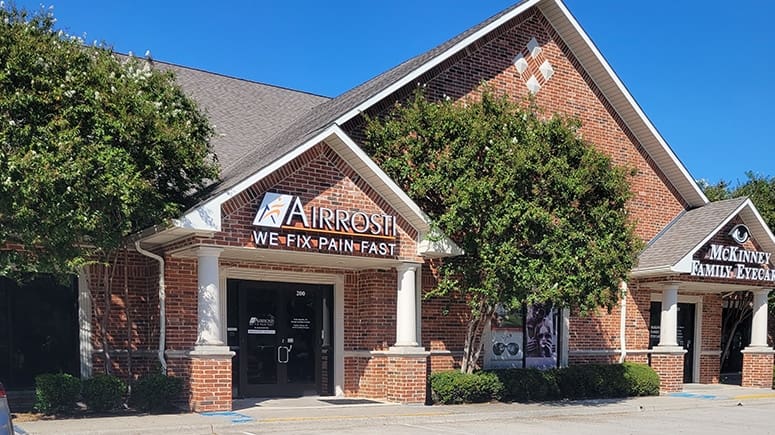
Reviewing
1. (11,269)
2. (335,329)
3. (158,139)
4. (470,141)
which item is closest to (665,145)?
(470,141)

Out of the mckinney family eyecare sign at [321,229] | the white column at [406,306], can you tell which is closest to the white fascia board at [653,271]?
the white column at [406,306]

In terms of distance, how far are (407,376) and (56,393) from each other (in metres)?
6.16

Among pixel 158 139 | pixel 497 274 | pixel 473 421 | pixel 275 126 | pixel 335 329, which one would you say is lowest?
pixel 473 421

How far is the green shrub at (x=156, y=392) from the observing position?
12273 millimetres

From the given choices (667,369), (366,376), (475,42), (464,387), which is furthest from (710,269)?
(366,376)

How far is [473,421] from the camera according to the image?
13367 mm

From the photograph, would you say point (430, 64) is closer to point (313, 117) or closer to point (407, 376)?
point (313, 117)

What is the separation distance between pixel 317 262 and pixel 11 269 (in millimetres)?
5592

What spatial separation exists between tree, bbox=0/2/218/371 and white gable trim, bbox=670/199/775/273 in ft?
38.3

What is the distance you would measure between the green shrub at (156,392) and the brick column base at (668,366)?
1207cm

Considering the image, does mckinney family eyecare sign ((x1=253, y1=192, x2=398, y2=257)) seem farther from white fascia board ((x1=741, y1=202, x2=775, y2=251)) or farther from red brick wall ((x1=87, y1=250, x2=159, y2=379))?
white fascia board ((x1=741, y1=202, x2=775, y2=251))

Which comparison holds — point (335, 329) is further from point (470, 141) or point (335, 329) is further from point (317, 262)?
point (470, 141)

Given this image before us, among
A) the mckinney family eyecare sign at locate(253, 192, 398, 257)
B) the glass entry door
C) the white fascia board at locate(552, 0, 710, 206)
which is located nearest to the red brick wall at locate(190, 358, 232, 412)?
the mckinney family eyecare sign at locate(253, 192, 398, 257)

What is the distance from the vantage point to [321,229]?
13.1m
